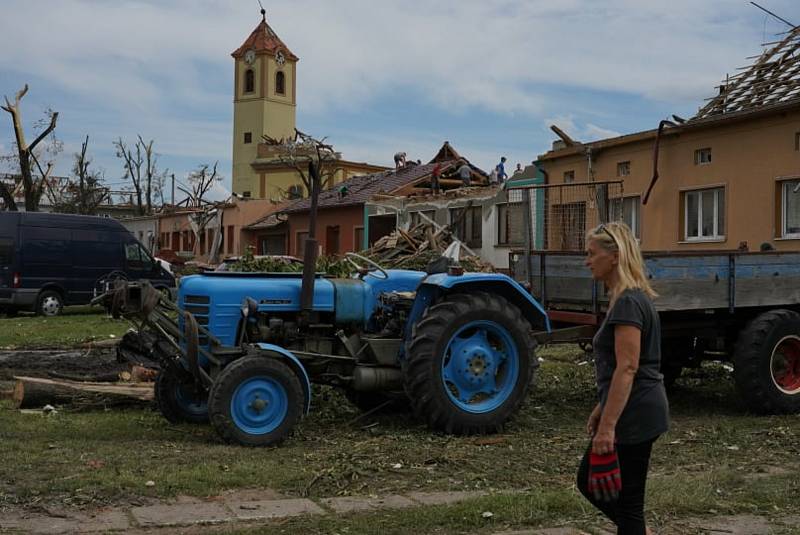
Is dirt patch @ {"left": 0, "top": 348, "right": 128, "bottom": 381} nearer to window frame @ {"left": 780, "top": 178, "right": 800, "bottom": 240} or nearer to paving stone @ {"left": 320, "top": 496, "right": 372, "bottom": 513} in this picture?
paving stone @ {"left": 320, "top": 496, "right": 372, "bottom": 513}

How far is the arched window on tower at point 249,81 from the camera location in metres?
70.7

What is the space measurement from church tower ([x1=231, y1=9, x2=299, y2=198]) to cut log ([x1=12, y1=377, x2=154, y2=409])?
58.1m

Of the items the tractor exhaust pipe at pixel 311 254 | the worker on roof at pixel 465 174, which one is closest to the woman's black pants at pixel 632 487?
the tractor exhaust pipe at pixel 311 254

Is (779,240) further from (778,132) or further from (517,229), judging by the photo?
(517,229)

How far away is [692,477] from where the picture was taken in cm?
657

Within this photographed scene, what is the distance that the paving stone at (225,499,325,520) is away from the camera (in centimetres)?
551

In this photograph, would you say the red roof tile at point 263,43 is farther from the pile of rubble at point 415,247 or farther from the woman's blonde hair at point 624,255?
the woman's blonde hair at point 624,255

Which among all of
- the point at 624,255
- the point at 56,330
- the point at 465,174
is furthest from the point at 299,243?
the point at 624,255

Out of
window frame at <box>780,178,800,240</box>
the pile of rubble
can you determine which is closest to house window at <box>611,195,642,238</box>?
window frame at <box>780,178,800,240</box>

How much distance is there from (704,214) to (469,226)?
1146 cm

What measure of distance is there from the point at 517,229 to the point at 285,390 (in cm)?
1944

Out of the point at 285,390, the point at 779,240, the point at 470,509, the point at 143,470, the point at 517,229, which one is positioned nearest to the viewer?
the point at 470,509

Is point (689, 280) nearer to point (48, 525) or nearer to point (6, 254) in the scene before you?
point (48, 525)

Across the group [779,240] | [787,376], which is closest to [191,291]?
[787,376]
